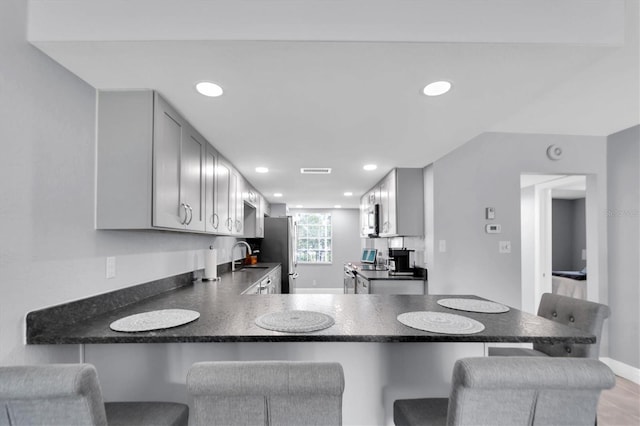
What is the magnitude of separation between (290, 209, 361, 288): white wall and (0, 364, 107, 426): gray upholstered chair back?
7.45m

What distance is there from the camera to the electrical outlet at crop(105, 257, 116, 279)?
1685 millimetres

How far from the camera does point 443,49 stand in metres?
1.31

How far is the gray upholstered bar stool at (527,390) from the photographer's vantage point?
0.81 metres

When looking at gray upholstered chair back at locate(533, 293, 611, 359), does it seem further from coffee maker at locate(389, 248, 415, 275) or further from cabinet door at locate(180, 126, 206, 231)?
cabinet door at locate(180, 126, 206, 231)

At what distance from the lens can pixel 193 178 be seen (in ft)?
7.34

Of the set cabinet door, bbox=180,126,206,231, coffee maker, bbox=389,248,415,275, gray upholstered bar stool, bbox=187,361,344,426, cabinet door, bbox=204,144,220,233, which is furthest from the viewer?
coffee maker, bbox=389,248,415,275

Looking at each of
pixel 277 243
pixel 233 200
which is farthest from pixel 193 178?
pixel 277 243

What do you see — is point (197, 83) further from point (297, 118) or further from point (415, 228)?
point (415, 228)

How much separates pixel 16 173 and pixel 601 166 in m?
4.65

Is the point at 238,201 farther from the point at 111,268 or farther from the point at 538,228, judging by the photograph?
the point at 538,228

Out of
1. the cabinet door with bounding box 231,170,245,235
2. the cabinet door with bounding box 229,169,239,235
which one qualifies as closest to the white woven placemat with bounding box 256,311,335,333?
the cabinet door with bounding box 229,169,239,235

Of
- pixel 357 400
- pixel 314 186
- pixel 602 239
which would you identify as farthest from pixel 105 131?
pixel 602 239

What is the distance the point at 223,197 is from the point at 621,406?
378cm

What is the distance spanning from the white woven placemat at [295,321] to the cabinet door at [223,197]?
1.57 m
